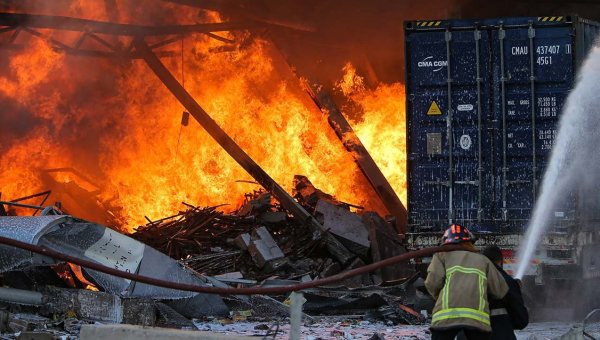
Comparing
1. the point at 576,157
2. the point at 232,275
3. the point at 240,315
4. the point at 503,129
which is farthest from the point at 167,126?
the point at 576,157

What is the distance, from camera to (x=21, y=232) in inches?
372

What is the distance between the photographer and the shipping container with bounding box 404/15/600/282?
11.2 meters

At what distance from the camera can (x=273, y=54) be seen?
17906mm

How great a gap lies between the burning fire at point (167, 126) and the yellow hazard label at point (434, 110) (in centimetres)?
551

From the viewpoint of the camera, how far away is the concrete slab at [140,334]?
19.5ft

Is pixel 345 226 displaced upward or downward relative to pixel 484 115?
downward

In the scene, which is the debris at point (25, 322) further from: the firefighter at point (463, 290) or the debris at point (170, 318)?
the firefighter at point (463, 290)

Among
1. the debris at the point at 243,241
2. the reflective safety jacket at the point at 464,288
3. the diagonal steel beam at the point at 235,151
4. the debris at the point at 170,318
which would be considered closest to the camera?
the reflective safety jacket at the point at 464,288

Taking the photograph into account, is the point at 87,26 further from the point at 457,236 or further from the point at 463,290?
the point at 463,290

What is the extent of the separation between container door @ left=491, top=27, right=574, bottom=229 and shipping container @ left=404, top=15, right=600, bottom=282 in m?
0.01

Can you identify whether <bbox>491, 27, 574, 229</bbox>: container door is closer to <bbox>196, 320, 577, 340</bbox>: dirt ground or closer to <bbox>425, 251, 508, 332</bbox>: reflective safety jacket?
<bbox>196, 320, 577, 340</bbox>: dirt ground

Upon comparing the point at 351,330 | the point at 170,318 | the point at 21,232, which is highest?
the point at 21,232

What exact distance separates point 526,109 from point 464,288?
233 inches

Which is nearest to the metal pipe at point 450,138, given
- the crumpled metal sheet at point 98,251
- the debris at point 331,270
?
the debris at point 331,270
